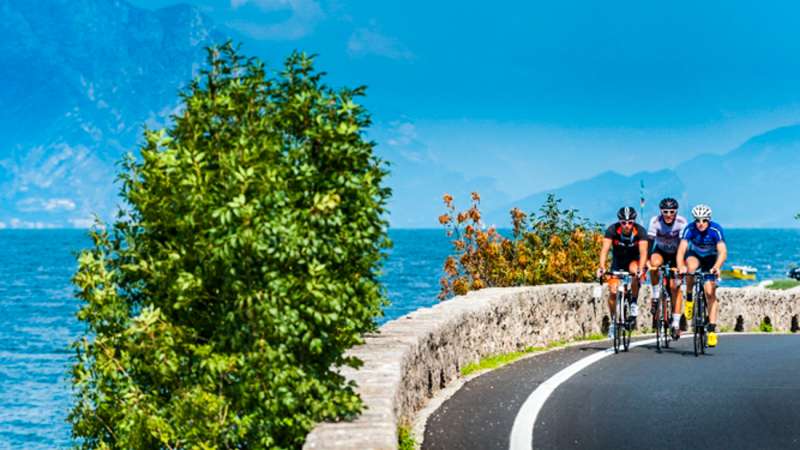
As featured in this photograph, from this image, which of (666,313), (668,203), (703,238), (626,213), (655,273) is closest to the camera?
(626,213)

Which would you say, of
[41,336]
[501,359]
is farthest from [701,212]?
[41,336]

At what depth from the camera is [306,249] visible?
21.6ft

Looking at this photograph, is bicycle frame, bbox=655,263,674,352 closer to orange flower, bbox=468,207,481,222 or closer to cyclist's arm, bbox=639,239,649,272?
cyclist's arm, bbox=639,239,649,272

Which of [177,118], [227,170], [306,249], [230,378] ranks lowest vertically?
[230,378]

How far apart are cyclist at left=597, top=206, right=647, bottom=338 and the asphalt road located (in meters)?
1.18

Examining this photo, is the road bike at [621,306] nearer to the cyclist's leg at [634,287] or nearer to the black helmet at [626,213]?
the cyclist's leg at [634,287]

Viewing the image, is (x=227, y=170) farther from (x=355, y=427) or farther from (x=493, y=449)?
(x=493, y=449)

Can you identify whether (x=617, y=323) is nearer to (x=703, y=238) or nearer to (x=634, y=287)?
(x=634, y=287)

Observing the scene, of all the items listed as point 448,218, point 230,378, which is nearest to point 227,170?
point 230,378

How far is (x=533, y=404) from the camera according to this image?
1046 cm

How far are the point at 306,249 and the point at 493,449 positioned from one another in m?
2.76

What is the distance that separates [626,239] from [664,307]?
5.33 ft

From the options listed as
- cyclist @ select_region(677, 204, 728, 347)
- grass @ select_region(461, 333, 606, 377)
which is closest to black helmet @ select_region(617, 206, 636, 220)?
cyclist @ select_region(677, 204, 728, 347)

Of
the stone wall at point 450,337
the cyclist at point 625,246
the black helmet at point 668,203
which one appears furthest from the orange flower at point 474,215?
the black helmet at point 668,203
